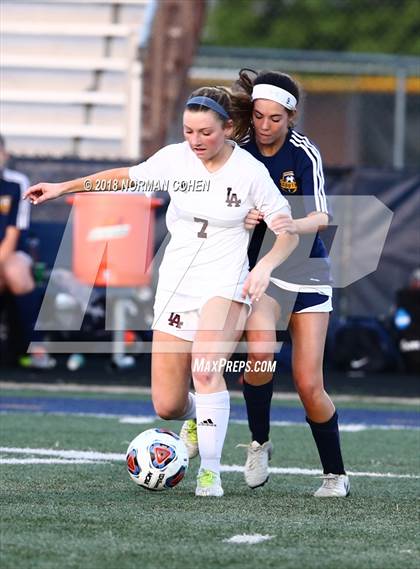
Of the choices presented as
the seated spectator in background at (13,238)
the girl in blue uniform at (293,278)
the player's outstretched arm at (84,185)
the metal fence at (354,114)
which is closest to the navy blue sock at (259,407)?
the girl in blue uniform at (293,278)

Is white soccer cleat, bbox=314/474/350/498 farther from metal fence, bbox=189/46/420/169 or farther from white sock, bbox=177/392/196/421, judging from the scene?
metal fence, bbox=189/46/420/169

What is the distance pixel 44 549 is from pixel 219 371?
159 cm

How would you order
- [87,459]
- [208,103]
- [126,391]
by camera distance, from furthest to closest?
[126,391] → [87,459] → [208,103]

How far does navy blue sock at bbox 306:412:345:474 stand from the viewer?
5.52 metres

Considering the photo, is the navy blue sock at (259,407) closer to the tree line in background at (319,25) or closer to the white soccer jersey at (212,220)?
the white soccer jersey at (212,220)

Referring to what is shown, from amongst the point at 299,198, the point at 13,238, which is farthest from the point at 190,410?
the point at 13,238

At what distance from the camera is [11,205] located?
10492 millimetres

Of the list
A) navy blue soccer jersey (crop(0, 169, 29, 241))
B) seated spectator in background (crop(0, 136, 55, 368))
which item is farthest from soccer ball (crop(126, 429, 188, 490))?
navy blue soccer jersey (crop(0, 169, 29, 241))

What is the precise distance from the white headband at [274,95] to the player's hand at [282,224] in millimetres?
524

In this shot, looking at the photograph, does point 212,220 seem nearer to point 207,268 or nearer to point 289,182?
point 207,268

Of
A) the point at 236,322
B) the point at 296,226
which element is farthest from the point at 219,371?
the point at 296,226

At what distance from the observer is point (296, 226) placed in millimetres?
5215

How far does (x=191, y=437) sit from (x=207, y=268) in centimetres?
108

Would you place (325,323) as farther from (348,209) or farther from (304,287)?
(348,209)
